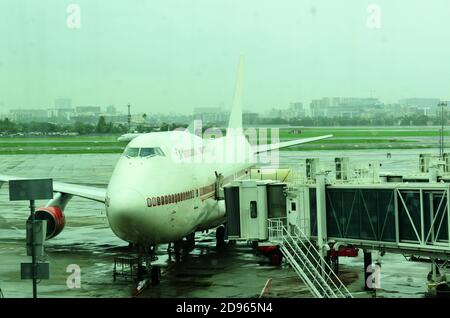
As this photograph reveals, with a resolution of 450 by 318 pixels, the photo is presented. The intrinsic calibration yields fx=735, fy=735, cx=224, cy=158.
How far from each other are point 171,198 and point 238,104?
72.6 feet

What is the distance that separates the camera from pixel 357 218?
60.5 feet

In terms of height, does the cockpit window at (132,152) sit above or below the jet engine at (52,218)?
above

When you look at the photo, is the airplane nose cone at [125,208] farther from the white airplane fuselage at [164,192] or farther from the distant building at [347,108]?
the distant building at [347,108]

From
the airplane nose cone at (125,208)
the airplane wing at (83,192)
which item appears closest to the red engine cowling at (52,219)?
the airplane wing at (83,192)

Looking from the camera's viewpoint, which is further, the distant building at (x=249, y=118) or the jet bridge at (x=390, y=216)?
the distant building at (x=249, y=118)

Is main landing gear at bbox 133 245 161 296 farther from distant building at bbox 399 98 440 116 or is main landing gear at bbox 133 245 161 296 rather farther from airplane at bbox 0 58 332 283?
distant building at bbox 399 98 440 116

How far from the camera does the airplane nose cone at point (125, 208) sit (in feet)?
74.2

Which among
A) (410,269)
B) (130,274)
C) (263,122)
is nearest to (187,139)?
(130,274)

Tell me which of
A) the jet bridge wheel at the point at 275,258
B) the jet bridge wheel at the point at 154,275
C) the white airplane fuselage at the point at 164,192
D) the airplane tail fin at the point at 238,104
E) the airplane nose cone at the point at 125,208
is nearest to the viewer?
the airplane nose cone at the point at 125,208

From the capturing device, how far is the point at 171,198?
2473cm

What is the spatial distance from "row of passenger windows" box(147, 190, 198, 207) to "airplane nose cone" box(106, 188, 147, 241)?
45 centimetres

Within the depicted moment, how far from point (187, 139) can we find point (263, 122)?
37303mm

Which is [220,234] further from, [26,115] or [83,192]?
[26,115]

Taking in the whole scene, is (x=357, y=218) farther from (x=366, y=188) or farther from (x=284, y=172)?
(x=284, y=172)
